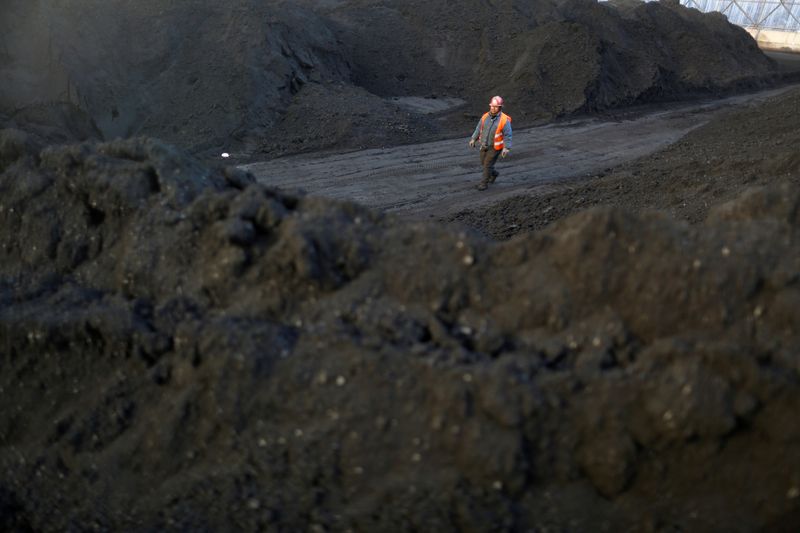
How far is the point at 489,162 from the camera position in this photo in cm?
1152

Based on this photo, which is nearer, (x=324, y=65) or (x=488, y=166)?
(x=488, y=166)

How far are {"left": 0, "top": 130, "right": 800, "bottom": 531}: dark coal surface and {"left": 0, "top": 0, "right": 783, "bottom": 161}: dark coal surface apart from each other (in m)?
10.0

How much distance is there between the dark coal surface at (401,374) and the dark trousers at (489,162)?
294 inches

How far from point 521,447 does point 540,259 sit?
105 cm

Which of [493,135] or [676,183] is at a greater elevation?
[493,135]

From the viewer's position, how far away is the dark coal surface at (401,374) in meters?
3.21

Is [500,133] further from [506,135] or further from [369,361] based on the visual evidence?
[369,361]

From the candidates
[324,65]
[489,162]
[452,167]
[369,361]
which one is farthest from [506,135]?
[369,361]

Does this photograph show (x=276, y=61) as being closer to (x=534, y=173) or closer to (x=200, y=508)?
(x=534, y=173)

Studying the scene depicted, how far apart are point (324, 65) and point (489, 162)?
7.17 meters

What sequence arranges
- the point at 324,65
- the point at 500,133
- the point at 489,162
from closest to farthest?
the point at 500,133 < the point at 489,162 < the point at 324,65

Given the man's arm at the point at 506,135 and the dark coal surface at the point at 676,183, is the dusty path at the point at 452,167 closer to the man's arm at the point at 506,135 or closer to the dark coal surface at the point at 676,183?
the dark coal surface at the point at 676,183

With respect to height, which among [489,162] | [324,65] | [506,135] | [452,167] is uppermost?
[324,65]

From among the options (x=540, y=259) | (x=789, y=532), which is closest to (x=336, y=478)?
(x=540, y=259)
